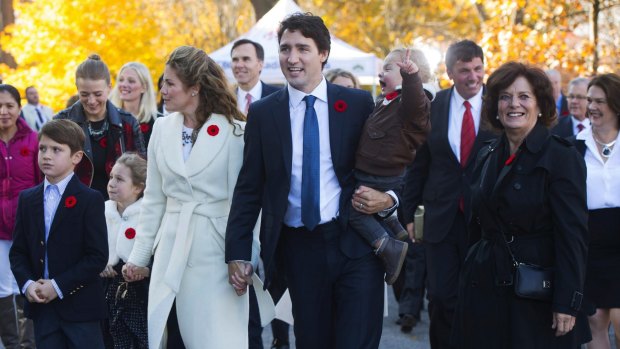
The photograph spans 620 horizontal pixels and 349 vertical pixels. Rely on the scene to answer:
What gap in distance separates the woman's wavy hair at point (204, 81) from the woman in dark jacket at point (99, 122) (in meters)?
1.80

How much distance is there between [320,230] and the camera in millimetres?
5078

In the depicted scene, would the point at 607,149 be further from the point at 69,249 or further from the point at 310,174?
the point at 69,249

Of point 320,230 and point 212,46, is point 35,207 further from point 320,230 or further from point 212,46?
point 212,46

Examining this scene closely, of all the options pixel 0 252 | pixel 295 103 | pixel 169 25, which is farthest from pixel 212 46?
pixel 295 103

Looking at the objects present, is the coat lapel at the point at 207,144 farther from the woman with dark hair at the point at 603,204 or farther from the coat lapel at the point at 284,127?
the woman with dark hair at the point at 603,204

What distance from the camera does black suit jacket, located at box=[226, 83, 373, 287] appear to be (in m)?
5.12

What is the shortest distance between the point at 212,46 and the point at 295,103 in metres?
32.8

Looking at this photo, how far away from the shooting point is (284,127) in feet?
17.0

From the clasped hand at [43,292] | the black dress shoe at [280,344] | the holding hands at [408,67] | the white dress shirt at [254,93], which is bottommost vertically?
the black dress shoe at [280,344]

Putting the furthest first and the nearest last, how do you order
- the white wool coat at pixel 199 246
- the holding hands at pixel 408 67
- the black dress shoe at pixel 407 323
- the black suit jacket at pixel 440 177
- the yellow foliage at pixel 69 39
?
the yellow foliage at pixel 69 39, the black dress shoe at pixel 407 323, the black suit jacket at pixel 440 177, the white wool coat at pixel 199 246, the holding hands at pixel 408 67

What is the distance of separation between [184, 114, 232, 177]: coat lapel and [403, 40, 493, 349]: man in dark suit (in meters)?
2.06

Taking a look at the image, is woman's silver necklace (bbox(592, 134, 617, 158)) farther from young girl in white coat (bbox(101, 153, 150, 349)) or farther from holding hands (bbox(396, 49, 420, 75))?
young girl in white coat (bbox(101, 153, 150, 349))

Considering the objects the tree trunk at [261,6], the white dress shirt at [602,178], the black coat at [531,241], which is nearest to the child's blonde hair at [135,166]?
the black coat at [531,241]

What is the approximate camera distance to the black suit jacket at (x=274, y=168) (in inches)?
201
